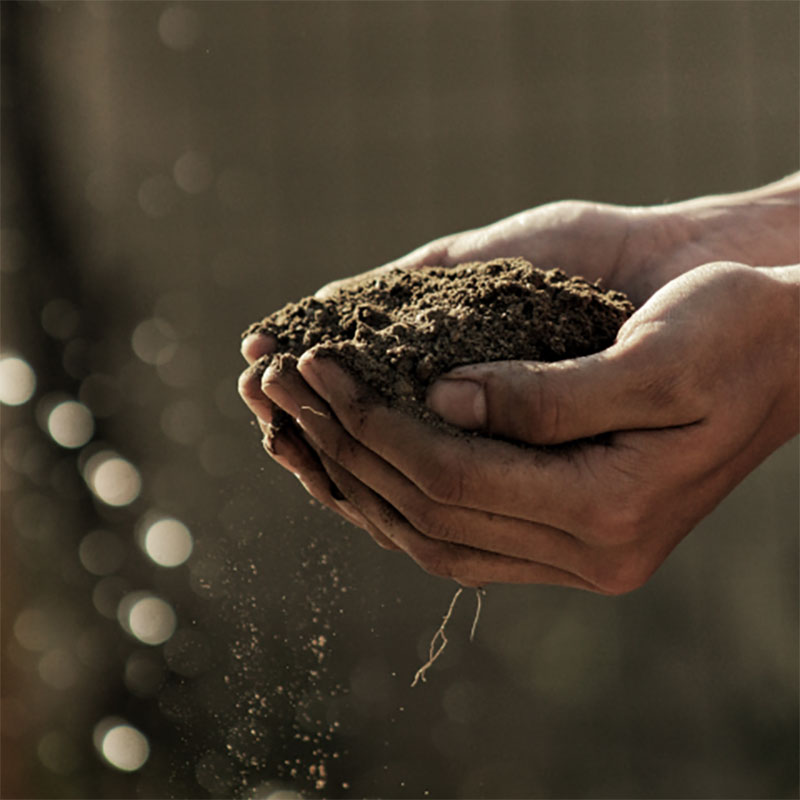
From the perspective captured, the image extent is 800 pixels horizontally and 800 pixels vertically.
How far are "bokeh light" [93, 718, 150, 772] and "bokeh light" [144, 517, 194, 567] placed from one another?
2.17 ft

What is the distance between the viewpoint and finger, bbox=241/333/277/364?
5.55 feet

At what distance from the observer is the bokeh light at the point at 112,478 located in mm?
3693

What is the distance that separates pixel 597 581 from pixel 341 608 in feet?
1.79

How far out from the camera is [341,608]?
188 centimetres

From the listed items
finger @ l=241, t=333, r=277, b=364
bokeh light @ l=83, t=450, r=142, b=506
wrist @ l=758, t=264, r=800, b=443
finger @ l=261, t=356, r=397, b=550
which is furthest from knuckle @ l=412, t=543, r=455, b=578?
bokeh light @ l=83, t=450, r=142, b=506

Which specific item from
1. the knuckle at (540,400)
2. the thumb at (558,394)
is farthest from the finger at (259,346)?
the knuckle at (540,400)

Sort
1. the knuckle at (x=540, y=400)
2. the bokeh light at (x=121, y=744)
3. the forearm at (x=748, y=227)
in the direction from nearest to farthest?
the knuckle at (x=540, y=400) < the forearm at (x=748, y=227) < the bokeh light at (x=121, y=744)

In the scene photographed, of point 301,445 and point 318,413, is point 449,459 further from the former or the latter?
point 301,445

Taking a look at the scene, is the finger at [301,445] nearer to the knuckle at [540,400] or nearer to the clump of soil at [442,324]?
the clump of soil at [442,324]

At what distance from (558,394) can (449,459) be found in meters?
0.20

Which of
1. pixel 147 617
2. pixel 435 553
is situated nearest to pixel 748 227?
pixel 435 553

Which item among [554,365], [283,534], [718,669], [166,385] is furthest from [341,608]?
[718,669]

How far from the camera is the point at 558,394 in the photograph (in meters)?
1.42

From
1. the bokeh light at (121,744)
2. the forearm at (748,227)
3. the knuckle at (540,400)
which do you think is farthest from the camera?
the bokeh light at (121,744)
